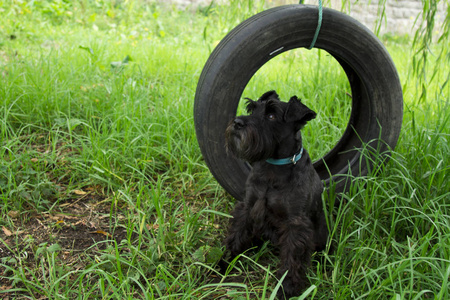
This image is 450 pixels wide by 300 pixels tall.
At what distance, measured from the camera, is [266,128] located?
7.27 feet

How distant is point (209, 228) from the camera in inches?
107

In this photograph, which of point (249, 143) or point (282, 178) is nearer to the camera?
point (249, 143)

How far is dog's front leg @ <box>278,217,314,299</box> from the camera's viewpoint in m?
2.23

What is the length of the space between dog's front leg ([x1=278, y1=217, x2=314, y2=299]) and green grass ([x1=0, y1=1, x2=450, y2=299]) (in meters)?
0.11

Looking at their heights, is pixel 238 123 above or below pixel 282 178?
above

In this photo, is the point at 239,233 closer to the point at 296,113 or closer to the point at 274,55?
the point at 296,113

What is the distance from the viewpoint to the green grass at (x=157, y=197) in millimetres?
Answer: 2164

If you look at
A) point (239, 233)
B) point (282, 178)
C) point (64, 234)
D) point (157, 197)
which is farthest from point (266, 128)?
point (64, 234)

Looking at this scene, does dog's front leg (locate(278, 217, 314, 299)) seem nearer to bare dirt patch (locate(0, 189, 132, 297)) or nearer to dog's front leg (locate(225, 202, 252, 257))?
dog's front leg (locate(225, 202, 252, 257))

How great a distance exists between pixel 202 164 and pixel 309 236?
135 centimetres

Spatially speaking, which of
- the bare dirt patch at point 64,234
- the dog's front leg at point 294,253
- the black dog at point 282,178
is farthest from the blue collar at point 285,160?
the bare dirt patch at point 64,234

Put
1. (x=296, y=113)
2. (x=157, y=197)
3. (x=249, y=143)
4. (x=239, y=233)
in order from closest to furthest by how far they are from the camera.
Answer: (x=249, y=143) < (x=296, y=113) < (x=239, y=233) < (x=157, y=197)

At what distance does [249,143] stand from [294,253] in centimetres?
69

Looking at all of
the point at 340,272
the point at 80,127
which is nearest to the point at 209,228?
the point at 340,272
